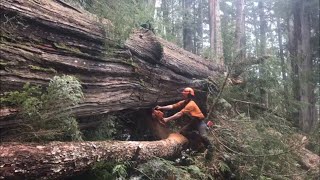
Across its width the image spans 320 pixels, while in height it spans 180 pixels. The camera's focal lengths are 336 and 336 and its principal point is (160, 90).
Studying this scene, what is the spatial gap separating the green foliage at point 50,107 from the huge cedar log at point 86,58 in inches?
8.4

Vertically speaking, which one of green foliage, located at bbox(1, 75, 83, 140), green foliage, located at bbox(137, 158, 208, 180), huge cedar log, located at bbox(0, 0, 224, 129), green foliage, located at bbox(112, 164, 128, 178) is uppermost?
huge cedar log, located at bbox(0, 0, 224, 129)

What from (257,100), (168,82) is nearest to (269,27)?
(257,100)

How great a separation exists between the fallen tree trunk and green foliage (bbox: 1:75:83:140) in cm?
35

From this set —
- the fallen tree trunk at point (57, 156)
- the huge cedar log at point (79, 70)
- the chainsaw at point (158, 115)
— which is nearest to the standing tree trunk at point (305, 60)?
the chainsaw at point (158, 115)

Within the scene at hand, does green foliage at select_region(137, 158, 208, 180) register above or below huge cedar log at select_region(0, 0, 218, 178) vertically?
below

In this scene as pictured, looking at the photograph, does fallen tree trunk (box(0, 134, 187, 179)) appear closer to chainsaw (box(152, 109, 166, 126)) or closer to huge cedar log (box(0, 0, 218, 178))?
huge cedar log (box(0, 0, 218, 178))

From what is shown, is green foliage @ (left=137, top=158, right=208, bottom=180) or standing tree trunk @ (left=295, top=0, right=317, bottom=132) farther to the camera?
standing tree trunk @ (left=295, top=0, right=317, bottom=132)

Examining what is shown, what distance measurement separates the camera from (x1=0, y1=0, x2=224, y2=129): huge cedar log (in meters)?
4.96

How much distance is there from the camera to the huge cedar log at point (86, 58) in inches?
195

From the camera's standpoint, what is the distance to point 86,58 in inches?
244

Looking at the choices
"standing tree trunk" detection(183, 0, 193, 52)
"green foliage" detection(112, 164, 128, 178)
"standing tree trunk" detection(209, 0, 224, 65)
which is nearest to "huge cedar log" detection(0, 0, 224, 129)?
"green foliage" detection(112, 164, 128, 178)

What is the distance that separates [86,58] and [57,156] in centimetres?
217

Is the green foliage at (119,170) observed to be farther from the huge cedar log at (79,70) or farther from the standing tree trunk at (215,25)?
the standing tree trunk at (215,25)

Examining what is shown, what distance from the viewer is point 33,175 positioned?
4238 millimetres
